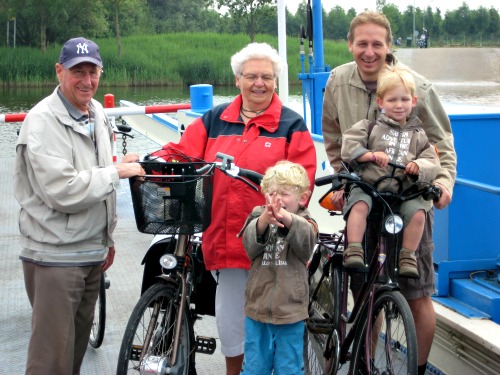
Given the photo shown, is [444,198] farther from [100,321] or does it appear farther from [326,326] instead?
[100,321]

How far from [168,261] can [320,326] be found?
88 centimetres

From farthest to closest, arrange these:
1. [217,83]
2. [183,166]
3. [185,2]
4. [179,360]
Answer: [185,2], [217,83], [179,360], [183,166]

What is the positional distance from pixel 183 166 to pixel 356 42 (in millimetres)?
1200

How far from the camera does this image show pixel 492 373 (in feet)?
14.0

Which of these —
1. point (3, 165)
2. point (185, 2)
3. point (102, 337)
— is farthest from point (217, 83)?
point (185, 2)

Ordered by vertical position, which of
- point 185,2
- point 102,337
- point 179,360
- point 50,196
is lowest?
point 102,337

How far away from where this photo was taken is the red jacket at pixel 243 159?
394 cm

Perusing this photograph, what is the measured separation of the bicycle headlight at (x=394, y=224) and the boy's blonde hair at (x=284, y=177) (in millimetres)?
422

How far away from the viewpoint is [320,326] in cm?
416

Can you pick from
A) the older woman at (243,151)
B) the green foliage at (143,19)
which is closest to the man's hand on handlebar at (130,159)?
the older woman at (243,151)

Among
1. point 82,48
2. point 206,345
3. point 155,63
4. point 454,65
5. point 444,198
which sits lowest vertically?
point 206,345

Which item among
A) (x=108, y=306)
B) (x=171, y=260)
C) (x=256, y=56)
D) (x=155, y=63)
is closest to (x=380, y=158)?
(x=256, y=56)

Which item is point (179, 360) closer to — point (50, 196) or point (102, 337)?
point (50, 196)

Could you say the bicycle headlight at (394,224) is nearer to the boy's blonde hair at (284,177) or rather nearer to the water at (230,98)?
the boy's blonde hair at (284,177)
